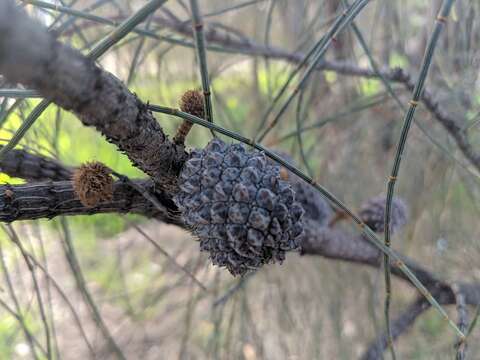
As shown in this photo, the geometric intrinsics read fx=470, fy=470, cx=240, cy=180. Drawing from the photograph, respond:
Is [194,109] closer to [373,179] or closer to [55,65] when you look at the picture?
[55,65]

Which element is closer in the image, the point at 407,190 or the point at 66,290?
the point at 407,190

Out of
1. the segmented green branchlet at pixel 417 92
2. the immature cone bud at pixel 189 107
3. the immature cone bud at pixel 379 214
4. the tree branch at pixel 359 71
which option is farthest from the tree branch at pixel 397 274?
the immature cone bud at pixel 189 107

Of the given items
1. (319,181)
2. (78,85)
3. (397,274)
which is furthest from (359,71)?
(78,85)

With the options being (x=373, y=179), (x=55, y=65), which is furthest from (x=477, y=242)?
(x=55, y=65)

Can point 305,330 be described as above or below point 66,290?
below

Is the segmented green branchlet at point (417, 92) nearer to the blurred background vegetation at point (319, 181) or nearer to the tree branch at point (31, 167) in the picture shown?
the tree branch at point (31, 167)

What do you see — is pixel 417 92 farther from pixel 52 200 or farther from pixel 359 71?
pixel 359 71
